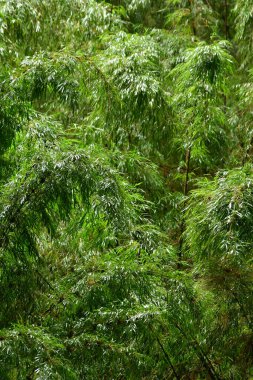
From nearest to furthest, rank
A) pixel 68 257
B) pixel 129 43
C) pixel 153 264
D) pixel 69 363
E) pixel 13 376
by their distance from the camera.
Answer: pixel 69 363 → pixel 13 376 → pixel 153 264 → pixel 68 257 → pixel 129 43

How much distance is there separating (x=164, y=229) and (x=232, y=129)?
102 cm

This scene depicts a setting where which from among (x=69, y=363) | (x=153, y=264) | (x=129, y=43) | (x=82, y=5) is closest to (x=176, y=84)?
(x=129, y=43)

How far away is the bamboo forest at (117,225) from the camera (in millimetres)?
2846

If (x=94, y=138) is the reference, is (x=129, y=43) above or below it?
above

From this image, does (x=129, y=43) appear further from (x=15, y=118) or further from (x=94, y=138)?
(x=15, y=118)

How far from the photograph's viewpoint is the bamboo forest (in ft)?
9.34

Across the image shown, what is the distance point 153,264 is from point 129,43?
1826 mm

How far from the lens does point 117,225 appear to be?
3.15 m

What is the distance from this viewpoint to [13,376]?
9.45ft

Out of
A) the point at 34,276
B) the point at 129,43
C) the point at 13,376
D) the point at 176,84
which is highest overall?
the point at 129,43

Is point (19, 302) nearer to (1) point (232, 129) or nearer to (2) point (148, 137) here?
(2) point (148, 137)

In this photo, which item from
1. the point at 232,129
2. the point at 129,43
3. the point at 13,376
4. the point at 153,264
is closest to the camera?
the point at 13,376

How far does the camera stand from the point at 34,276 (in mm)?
3203

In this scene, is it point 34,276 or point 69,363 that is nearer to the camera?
point 69,363
